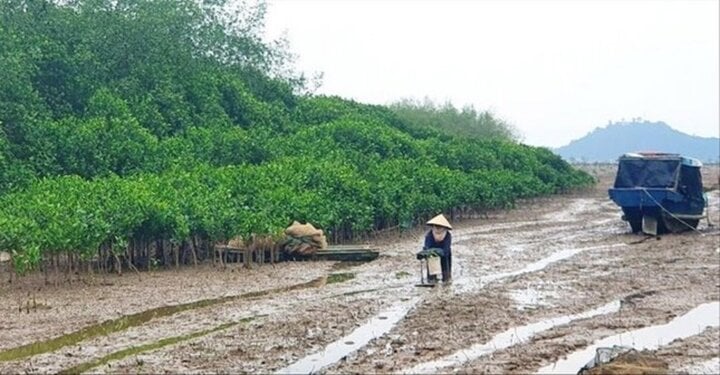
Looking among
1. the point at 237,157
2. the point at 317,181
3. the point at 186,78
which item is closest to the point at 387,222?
the point at 317,181

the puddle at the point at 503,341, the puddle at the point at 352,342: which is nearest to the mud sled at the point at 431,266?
the puddle at the point at 352,342

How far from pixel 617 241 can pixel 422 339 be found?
14.0 metres

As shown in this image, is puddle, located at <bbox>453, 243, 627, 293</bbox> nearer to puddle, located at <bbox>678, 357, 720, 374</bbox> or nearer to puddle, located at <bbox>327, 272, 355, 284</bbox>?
puddle, located at <bbox>327, 272, 355, 284</bbox>

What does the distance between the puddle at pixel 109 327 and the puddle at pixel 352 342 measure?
3020 mm

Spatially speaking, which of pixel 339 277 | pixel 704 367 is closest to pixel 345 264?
pixel 339 277

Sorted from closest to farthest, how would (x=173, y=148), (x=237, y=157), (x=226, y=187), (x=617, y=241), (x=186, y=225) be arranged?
(x=186, y=225) < (x=226, y=187) < (x=617, y=241) < (x=173, y=148) < (x=237, y=157)

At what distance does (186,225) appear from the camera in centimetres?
1745

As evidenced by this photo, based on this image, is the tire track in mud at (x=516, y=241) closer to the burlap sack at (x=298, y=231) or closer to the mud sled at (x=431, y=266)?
the mud sled at (x=431, y=266)

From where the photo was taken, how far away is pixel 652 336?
10078 mm

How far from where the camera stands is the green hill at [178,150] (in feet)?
57.3

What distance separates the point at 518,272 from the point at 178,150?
504 inches

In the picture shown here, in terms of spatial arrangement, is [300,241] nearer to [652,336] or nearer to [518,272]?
[518,272]

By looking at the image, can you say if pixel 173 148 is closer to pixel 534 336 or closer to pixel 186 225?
pixel 186 225

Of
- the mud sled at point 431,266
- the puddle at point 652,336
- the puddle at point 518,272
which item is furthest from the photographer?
the puddle at point 518,272
